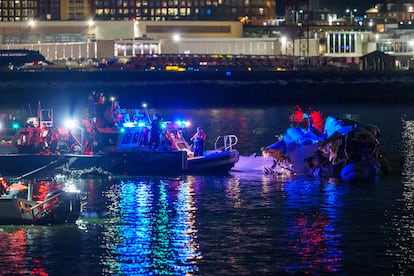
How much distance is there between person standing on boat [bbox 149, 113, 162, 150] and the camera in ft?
187

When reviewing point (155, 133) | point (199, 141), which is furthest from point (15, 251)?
point (199, 141)

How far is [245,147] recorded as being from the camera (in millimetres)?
75188

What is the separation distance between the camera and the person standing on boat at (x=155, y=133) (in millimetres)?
56906

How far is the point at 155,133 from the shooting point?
5741cm

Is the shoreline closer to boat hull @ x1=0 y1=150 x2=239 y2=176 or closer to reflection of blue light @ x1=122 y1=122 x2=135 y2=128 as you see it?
reflection of blue light @ x1=122 y1=122 x2=135 y2=128

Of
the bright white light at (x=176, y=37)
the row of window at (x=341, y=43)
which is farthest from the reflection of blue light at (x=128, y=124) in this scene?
the bright white light at (x=176, y=37)

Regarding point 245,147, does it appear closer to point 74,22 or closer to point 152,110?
point 152,110

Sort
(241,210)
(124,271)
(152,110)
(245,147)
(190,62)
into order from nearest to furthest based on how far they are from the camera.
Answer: (124,271) → (241,210) → (245,147) → (152,110) → (190,62)

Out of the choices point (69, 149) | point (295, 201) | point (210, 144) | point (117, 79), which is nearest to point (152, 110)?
point (117, 79)

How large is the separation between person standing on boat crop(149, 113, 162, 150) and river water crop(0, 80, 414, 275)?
1616mm

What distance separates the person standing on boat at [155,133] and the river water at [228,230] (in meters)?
1.62

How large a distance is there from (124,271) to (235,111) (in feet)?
281

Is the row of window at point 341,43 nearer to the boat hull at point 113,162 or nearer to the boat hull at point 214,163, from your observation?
the boat hull at point 214,163

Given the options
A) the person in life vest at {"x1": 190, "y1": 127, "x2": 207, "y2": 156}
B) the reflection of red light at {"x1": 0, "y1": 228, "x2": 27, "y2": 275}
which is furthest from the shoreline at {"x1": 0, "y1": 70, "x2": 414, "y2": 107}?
the reflection of red light at {"x1": 0, "y1": 228, "x2": 27, "y2": 275}
